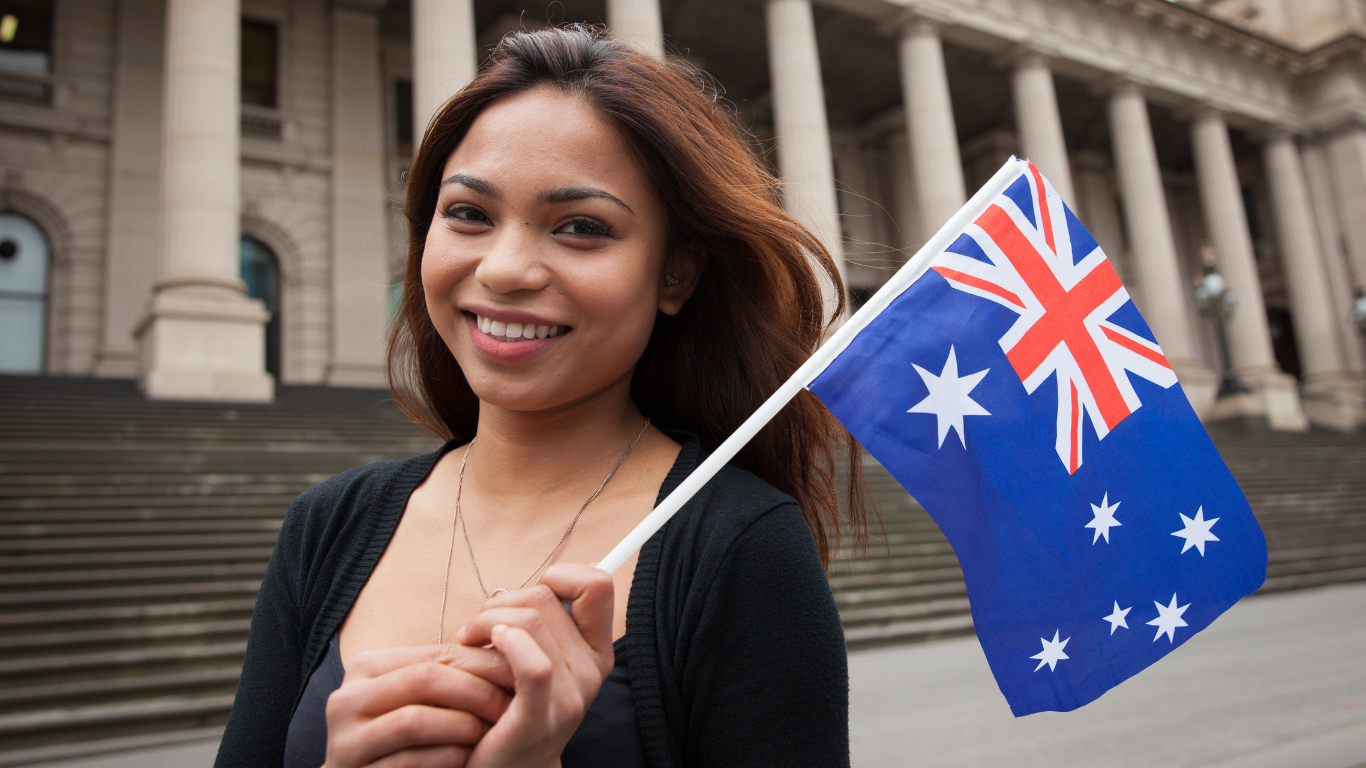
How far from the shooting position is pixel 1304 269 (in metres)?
29.7

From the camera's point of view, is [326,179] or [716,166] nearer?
[716,166]

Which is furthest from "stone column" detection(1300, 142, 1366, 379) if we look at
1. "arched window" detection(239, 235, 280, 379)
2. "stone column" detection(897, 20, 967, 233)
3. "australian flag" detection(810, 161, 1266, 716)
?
"australian flag" detection(810, 161, 1266, 716)

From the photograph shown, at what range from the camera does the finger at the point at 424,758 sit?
96cm

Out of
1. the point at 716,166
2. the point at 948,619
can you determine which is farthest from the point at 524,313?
the point at 948,619

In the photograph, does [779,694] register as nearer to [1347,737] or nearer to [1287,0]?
[1347,737]

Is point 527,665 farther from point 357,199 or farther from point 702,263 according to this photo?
point 357,199

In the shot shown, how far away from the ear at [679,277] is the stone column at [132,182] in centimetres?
1899

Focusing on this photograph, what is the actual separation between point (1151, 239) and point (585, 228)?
27651 mm

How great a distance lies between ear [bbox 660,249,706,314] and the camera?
150cm

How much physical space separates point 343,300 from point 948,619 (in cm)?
1579

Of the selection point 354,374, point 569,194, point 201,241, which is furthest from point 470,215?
point 354,374

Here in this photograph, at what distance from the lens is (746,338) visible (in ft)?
5.29

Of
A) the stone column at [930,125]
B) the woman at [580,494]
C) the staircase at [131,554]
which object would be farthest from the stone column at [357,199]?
the woman at [580,494]

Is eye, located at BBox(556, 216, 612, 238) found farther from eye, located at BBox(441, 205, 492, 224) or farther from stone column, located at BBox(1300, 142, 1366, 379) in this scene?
stone column, located at BBox(1300, 142, 1366, 379)
